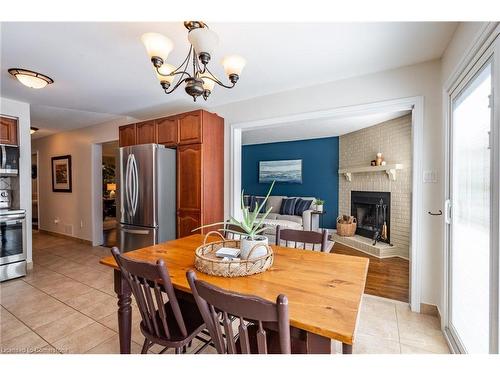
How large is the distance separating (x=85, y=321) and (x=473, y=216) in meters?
3.13

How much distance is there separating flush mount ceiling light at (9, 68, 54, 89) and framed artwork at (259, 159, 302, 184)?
5025mm

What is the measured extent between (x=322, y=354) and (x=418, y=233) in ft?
6.37

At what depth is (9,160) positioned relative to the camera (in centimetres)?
307

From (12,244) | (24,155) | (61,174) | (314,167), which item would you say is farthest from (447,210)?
(61,174)

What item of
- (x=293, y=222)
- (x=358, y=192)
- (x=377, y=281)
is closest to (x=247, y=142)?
(x=293, y=222)

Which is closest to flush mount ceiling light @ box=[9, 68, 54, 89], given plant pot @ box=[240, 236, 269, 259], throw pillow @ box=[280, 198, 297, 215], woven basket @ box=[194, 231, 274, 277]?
woven basket @ box=[194, 231, 274, 277]

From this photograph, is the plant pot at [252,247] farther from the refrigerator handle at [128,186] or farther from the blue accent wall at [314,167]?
the blue accent wall at [314,167]

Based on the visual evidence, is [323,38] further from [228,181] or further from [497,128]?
[228,181]

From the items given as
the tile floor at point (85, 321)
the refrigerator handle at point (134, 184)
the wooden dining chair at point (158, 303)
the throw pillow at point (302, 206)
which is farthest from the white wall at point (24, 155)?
the throw pillow at point (302, 206)

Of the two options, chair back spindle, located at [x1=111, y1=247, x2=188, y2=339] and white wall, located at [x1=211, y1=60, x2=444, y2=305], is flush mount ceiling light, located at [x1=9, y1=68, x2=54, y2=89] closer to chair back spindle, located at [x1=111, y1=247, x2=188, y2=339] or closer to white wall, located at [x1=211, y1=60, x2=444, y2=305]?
chair back spindle, located at [x1=111, y1=247, x2=188, y2=339]

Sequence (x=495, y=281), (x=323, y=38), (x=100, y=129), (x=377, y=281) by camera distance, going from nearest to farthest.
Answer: (x=495, y=281) → (x=323, y=38) → (x=377, y=281) → (x=100, y=129)

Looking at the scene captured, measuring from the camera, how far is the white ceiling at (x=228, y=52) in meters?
1.68

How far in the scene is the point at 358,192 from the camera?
5.11 metres

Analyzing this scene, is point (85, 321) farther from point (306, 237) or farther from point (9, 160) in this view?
point (9, 160)
